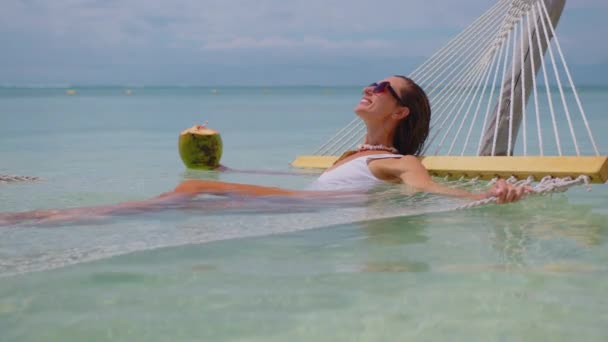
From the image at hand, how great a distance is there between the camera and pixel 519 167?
3.14 metres

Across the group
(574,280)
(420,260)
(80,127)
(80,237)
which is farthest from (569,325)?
(80,127)

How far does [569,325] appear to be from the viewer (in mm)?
1579

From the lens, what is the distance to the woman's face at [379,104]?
124 inches

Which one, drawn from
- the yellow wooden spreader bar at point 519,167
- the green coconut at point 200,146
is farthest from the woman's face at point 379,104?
the green coconut at point 200,146

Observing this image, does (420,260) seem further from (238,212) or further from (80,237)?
(80,237)

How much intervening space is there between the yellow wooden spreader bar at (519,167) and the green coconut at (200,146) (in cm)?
142

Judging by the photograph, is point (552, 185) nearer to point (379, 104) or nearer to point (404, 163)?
point (404, 163)

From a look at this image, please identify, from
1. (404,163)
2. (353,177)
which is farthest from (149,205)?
(404,163)

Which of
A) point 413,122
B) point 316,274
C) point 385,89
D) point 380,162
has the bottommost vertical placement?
point 316,274

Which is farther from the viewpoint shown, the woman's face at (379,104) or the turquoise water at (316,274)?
the woman's face at (379,104)

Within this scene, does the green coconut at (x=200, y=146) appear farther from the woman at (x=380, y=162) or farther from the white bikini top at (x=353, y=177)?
the white bikini top at (x=353, y=177)

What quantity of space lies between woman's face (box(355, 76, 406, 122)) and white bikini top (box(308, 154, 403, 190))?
0.56 feet

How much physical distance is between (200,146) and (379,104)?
1.68 m

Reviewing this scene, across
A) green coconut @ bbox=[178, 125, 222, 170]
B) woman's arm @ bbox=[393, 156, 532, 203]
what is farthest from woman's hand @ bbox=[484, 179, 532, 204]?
green coconut @ bbox=[178, 125, 222, 170]
